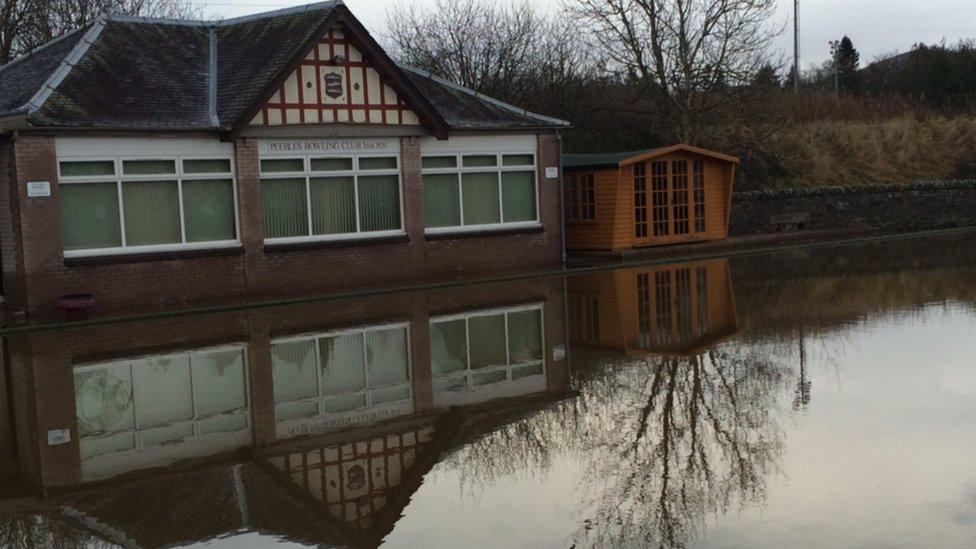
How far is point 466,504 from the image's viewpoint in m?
7.67

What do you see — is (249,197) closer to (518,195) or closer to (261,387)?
(518,195)

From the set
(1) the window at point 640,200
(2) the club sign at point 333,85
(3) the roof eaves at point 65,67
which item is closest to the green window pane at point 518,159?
(1) the window at point 640,200

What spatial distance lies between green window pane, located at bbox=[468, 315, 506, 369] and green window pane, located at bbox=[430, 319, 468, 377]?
112mm

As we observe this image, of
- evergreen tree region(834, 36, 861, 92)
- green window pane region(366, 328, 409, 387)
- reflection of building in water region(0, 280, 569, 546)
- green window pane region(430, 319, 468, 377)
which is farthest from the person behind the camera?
evergreen tree region(834, 36, 861, 92)

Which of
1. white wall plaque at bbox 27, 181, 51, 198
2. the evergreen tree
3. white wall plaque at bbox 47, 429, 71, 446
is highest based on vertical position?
the evergreen tree

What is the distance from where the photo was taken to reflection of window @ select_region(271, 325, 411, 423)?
11141mm

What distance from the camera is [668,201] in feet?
95.0

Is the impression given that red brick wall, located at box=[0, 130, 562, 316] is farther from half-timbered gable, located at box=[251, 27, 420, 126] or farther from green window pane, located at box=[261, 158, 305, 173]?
half-timbered gable, located at box=[251, 27, 420, 126]

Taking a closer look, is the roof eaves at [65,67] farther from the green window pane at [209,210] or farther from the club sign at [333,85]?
the club sign at [333,85]

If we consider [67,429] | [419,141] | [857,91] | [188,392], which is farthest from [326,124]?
[857,91]

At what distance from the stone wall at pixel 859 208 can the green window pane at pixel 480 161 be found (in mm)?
9899

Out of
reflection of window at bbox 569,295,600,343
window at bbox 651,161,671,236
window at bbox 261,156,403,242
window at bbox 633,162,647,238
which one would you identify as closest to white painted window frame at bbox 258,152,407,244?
window at bbox 261,156,403,242

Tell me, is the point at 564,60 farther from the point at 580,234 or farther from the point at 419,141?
the point at 419,141

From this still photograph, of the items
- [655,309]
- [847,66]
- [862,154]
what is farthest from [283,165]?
[847,66]
